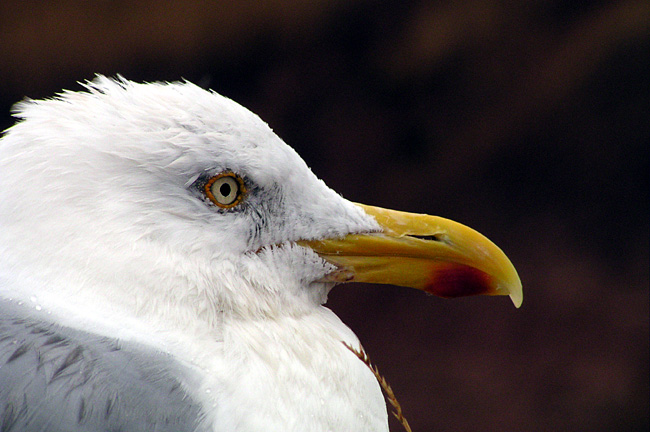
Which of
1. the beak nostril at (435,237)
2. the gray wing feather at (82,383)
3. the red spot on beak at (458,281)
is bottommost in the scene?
the gray wing feather at (82,383)

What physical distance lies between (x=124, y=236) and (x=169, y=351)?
0.11m

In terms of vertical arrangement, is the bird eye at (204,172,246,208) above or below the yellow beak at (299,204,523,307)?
above

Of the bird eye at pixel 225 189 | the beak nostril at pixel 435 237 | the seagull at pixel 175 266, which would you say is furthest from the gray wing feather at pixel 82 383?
the beak nostril at pixel 435 237

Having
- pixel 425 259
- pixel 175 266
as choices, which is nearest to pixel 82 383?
pixel 175 266

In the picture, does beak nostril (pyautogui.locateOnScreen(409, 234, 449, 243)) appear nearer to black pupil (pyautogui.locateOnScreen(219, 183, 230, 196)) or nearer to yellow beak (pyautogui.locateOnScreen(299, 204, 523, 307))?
yellow beak (pyautogui.locateOnScreen(299, 204, 523, 307))

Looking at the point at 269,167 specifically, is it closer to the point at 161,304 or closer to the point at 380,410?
the point at 161,304

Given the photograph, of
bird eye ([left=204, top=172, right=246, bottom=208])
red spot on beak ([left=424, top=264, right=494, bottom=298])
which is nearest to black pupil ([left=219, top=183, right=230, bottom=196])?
A: bird eye ([left=204, top=172, right=246, bottom=208])

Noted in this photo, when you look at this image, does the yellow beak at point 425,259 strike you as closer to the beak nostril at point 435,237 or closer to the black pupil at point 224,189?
the beak nostril at point 435,237

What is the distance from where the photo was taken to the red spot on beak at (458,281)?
2.18 feet

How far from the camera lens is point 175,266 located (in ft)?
1.79

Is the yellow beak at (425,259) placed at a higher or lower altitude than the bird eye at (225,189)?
lower

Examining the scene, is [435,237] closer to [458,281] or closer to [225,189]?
[458,281]

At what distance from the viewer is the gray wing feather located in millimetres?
461

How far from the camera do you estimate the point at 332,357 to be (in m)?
0.60
